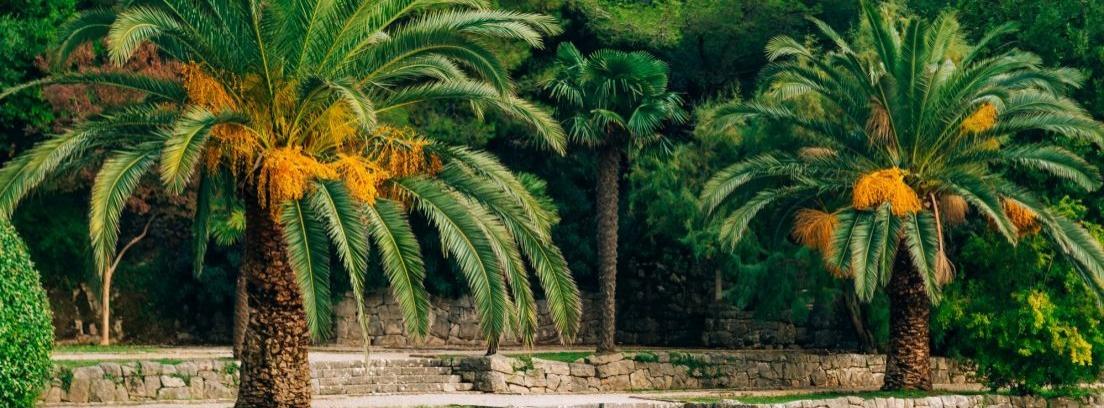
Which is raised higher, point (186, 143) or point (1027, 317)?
point (186, 143)

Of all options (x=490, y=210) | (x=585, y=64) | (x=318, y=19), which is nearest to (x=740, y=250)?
(x=585, y=64)

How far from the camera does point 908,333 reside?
105 ft

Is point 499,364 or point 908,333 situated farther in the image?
point 908,333

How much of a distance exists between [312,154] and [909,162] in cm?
1390

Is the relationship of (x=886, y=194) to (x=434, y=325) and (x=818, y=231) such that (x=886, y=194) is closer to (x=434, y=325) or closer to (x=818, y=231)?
(x=818, y=231)

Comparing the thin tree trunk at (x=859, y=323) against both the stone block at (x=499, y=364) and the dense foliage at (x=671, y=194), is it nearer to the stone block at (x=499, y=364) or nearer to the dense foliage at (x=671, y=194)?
the dense foliage at (x=671, y=194)

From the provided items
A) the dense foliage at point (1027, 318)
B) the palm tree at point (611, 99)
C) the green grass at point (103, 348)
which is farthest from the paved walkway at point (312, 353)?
the dense foliage at point (1027, 318)

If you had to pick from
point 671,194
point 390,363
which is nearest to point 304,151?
point 390,363

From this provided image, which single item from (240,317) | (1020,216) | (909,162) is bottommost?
(240,317)

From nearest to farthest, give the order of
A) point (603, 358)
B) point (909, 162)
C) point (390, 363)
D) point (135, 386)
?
point (135, 386)
point (390, 363)
point (909, 162)
point (603, 358)

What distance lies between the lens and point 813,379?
114 feet

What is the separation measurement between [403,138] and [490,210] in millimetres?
1552

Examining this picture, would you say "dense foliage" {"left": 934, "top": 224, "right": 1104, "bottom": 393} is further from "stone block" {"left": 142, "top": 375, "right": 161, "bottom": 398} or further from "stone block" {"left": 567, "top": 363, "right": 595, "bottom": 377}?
"stone block" {"left": 142, "top": 375, "right": 161, "bottom": 398}

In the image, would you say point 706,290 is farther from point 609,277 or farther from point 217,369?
point 217,369
